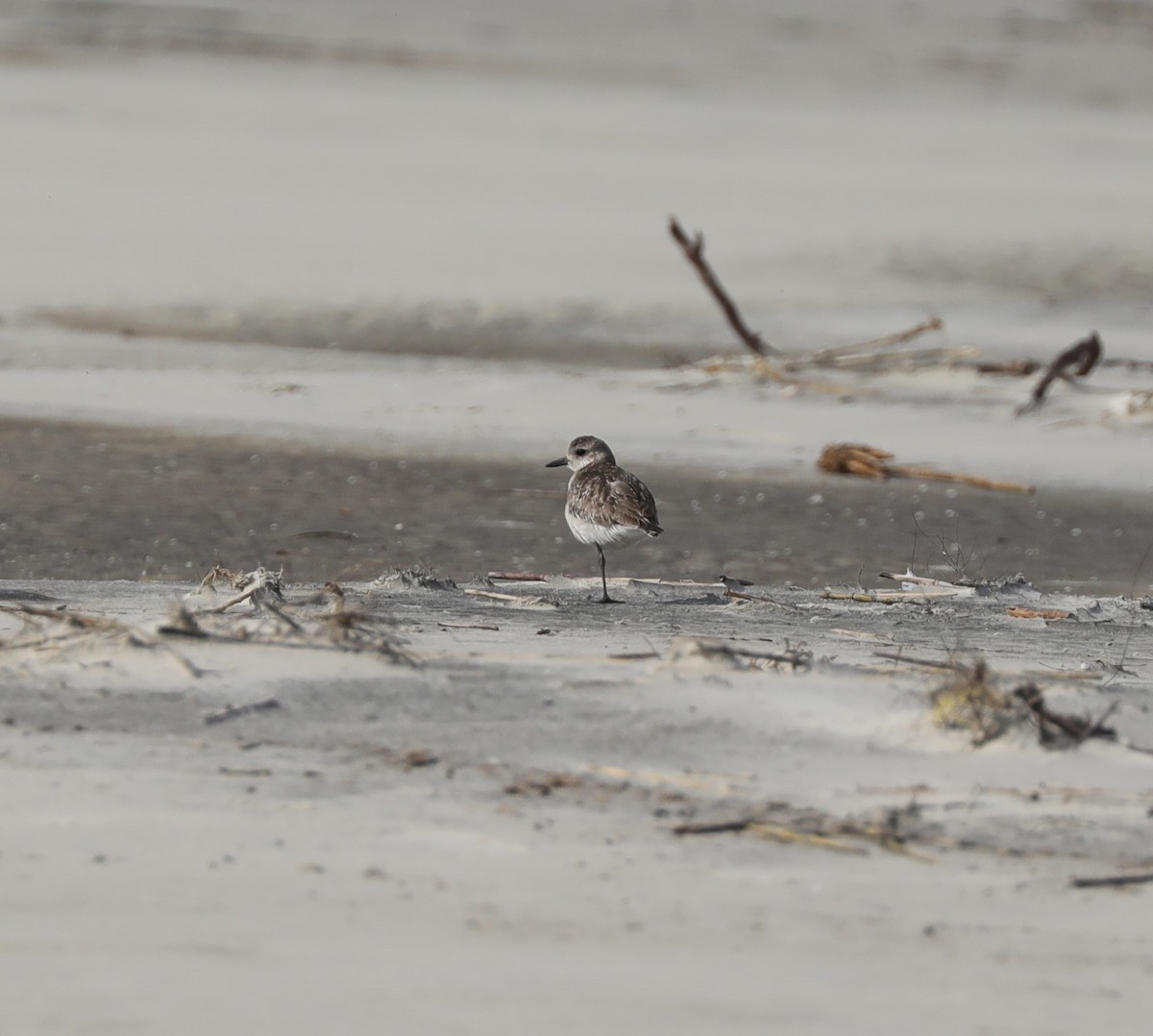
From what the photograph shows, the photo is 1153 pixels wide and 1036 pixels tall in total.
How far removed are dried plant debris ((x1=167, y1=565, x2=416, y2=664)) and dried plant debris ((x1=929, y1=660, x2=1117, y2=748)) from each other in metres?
1.27

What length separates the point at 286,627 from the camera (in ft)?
15.7

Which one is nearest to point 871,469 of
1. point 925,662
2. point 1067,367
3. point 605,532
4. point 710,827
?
point 1067,367

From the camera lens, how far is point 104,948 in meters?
3.23

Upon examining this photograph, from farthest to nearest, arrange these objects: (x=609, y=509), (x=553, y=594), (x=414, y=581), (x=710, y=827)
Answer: (x=609, y=509) < (x=553, y=594) < (x=414, y=581) < (x=710, y=827)

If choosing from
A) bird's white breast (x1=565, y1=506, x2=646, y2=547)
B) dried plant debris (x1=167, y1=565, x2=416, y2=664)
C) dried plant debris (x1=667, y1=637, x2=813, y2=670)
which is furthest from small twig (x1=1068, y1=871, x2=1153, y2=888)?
bird's white breast (x1=565, y1=506, x2=646, y2=547)

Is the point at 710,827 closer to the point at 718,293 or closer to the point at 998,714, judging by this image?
the point at 998,714

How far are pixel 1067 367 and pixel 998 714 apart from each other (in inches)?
304

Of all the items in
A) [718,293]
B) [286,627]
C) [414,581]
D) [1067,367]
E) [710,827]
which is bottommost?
[710,827]

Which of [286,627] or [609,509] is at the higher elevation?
[609,509]

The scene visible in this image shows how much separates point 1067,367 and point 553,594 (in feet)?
20.0

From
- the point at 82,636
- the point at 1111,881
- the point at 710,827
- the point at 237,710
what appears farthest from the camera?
the point at 82,636

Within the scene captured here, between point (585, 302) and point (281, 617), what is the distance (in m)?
10.7

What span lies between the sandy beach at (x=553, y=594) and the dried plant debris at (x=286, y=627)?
17 mm

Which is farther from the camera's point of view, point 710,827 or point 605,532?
point 605,532
